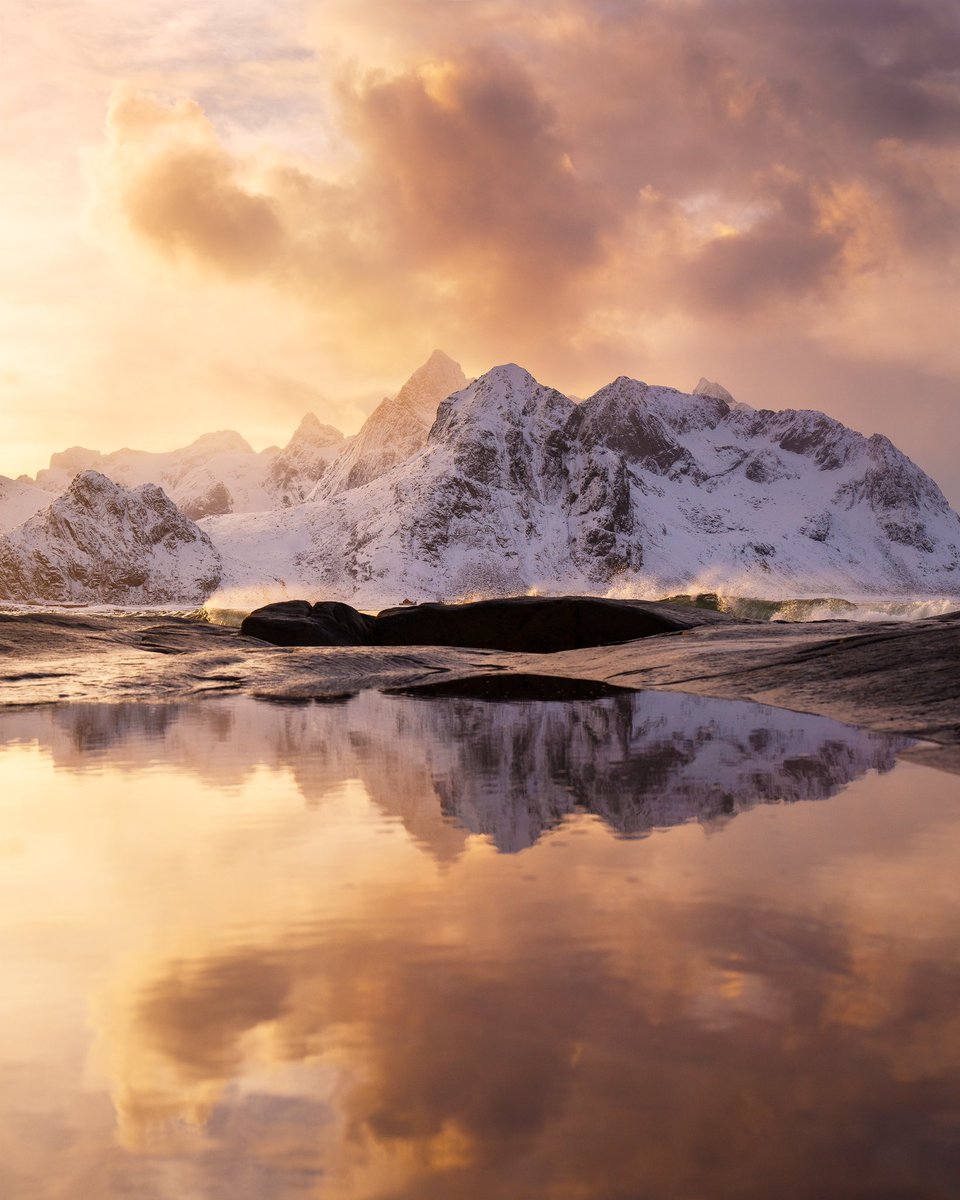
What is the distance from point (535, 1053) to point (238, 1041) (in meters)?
0.58

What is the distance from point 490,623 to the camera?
19891mm

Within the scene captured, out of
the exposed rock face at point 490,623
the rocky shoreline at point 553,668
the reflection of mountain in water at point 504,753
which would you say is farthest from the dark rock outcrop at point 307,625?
the reflection of mountain in water at point 504,753

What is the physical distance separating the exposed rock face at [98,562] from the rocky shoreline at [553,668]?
592ft

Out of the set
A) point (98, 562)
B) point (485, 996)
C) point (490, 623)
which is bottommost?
point (485, 996)

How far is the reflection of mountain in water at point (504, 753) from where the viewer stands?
3.88 meters

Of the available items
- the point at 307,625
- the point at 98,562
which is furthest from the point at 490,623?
the point at 98,562

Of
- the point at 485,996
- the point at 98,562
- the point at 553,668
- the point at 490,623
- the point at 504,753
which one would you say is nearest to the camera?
the point at 485,996

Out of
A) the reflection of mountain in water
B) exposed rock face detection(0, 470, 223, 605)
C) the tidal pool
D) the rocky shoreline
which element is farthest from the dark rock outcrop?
exposed rock face detection(0, 470, 223, 605)

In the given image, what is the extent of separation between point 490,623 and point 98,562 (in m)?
190

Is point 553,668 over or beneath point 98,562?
beneath

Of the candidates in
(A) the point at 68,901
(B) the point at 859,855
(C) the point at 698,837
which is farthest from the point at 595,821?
(A) the point at 68,901

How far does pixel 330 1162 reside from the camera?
1.42m

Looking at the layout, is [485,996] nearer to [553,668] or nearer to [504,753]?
[504,753]

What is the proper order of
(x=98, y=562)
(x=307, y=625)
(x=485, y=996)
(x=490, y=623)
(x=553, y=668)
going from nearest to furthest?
(x=485, y=996) → (x=553, y=668) → (x=307, y=625) → (x=490, y=623) → (x=98, y=562)
